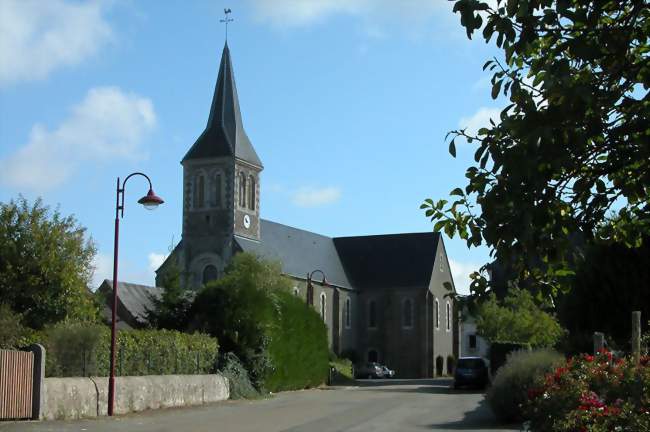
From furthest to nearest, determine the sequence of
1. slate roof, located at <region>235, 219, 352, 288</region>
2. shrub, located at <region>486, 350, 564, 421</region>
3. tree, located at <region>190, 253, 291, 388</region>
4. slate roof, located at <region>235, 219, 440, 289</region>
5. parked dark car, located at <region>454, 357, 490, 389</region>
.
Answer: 1. slate roof, located at <region>235, 219, 440, 289</region>
2. slate roof, located at <region>235, 219, 352, 288</region>
3. parked dark car, located at <region>454, 357, 490, 389</region>
4. tree, located at <region>190, 253, 291, 388</region>
5. shrub, located at <region>486, 350, 564, 421</region>

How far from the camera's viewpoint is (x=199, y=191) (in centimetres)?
6525

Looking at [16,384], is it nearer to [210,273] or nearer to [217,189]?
[210,273]

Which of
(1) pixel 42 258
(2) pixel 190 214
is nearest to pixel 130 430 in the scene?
(1) pixel 42 258

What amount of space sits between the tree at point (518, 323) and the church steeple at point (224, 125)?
2158cm

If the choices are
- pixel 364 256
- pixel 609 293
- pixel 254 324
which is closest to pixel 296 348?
pixel 254 324

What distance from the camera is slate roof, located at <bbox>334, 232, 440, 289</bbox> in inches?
3022

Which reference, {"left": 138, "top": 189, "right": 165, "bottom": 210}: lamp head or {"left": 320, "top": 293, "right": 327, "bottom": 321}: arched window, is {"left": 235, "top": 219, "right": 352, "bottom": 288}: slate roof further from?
{"left": 138, "top": 189, "right": 165, "bottom": 210}: lamp head

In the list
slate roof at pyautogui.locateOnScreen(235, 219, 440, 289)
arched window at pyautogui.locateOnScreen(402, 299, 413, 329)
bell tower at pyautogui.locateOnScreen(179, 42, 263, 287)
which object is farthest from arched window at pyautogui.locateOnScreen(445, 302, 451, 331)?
bell tower at pyautogui.locateOnScreen(179, 42, 263, 287)

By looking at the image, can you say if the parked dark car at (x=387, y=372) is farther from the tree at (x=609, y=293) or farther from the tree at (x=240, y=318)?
the tree at (x=609, y=293)

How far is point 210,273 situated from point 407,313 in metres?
19.7

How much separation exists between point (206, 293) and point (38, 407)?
626 inches

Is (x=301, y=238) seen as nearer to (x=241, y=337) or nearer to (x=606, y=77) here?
(x=241, y=337)

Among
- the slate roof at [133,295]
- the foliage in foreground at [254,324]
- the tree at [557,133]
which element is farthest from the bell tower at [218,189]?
the tree at [557,133]

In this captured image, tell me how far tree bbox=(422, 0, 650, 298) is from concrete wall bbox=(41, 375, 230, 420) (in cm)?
1493
